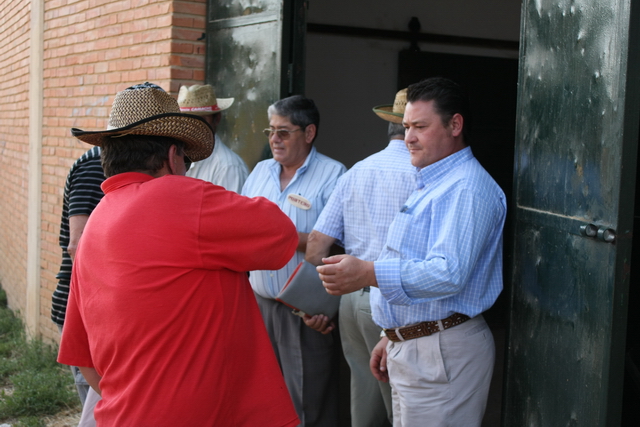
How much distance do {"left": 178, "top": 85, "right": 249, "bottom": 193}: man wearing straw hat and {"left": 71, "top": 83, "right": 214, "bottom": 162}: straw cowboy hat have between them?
178cm

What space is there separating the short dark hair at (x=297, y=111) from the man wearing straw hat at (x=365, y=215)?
407 millimetres

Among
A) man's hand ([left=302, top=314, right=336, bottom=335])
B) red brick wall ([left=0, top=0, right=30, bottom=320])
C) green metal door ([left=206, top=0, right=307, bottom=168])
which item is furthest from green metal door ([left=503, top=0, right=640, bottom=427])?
red brick wall ([left=0, top=0, right=30, bottom=320])

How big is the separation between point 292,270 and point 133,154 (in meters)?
1.68

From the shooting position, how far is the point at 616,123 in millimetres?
2180

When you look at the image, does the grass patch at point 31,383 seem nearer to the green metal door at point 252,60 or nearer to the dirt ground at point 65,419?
the dirt ground at point 65,419

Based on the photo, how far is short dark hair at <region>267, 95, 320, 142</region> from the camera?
3936 millimetres

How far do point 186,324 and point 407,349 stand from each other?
936 millimetres

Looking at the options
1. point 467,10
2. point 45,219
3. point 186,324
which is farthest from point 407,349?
point 467,10

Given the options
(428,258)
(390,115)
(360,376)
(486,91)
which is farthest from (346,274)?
(486,91)

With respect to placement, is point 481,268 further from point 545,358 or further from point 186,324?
point 186,324

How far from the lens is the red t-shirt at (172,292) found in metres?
2.16

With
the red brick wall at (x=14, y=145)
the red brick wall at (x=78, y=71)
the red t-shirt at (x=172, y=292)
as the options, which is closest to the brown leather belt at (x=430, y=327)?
the red t-shirt at (x=172, y=292)

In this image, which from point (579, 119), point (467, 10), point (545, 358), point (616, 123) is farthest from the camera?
point (467, 10)

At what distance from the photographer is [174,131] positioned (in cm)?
233
